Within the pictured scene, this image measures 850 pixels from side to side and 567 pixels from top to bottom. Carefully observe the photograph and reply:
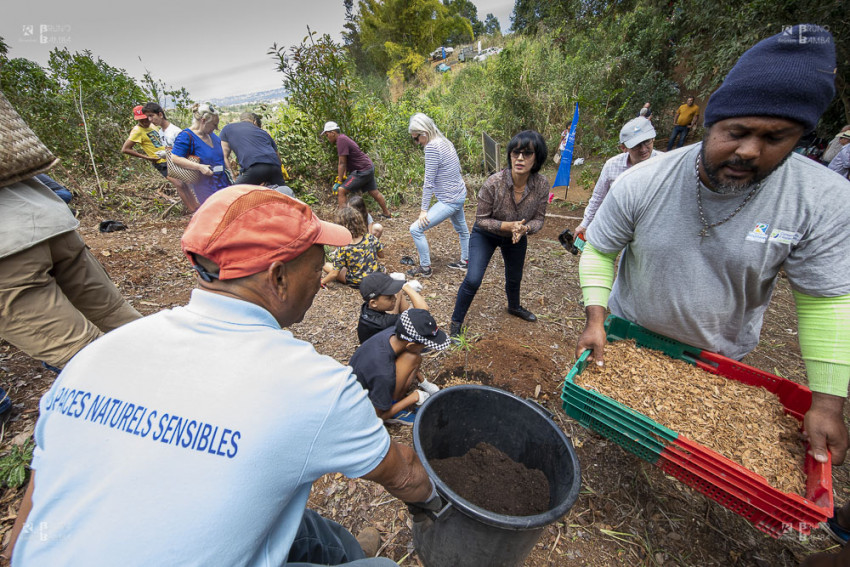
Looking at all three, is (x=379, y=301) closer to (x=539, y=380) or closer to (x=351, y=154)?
(x=539, y=380)

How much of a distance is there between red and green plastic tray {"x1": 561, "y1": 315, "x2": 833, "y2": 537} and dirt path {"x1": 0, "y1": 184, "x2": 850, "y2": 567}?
2.52 feet

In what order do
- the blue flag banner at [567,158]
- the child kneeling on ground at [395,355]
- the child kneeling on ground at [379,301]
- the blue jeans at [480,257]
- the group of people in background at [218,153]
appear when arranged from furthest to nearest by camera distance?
the blue flag banner at [567,158]
the group of people in background at [218,153]
the blue jeans at [480,257]
the child kneeling on ground at [379,301]
the child kneeling on ground at [395,355]

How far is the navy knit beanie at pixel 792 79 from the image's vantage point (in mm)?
1130

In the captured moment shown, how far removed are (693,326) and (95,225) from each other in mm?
8596

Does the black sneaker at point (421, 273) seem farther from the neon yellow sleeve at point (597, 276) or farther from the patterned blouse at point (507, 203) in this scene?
the neon yellow sleeve at point (597, 276)

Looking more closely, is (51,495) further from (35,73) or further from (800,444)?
(35,73)

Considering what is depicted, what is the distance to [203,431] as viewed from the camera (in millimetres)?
749

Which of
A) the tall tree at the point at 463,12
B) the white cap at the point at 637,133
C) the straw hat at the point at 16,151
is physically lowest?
the white cap at the point at 637,133

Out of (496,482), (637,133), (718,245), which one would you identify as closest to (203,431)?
(496,482)

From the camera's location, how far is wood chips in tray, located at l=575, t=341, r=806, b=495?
1354 mm

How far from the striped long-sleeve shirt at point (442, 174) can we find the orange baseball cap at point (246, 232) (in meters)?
3.29

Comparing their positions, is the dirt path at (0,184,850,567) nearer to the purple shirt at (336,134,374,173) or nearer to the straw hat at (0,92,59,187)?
the purple shirt at (336,134,374,173)

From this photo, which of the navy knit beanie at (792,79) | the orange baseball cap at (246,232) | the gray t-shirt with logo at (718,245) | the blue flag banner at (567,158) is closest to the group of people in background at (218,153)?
the orange baseball cap at (246,232)

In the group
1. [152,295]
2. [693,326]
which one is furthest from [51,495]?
[152,295]
